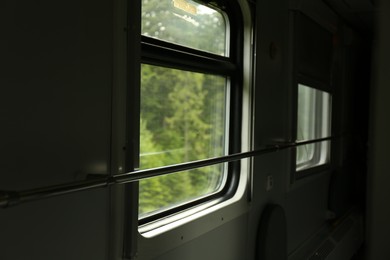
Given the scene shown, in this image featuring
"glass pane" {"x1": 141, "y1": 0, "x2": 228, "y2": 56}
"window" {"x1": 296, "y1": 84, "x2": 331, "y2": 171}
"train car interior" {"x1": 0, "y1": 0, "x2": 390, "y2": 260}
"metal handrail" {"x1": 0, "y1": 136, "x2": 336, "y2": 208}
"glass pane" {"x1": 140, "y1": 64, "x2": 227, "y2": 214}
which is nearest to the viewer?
"metal handrail" {"x1": 0, "y1": 136, "x2": 336, "y2": 208}

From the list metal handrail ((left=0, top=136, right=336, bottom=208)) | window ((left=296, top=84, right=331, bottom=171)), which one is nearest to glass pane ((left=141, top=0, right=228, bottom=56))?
metal handrail ((left=0, top=136, right=336, bottom=208))

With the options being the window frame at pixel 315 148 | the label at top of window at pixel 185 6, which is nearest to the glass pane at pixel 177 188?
the label at top of window at pixel 185 6

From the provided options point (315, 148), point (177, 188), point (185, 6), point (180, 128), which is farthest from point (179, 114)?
point (315, 148)

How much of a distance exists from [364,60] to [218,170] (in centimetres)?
446

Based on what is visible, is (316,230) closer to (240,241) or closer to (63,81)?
(240,241)

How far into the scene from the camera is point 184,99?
2.47 m

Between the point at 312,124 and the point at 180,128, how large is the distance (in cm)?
257

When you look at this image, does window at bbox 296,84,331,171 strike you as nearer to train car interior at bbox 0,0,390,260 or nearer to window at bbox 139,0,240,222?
train car interior at bbox 0,0,390,260

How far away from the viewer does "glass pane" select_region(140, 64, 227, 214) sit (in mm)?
2119

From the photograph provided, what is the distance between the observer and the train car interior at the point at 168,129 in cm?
126

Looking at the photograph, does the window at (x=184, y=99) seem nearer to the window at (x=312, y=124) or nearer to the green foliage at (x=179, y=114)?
the green foliage at (x=179, y=114)

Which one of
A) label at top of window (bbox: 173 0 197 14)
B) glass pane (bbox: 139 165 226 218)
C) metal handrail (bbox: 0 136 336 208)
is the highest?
label at top of window (bbox: 173 0 197 14)

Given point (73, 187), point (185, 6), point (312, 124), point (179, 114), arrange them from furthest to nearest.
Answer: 1. point (312, 124)
2. point (179, 114)
3. point (185, 6)
4. point (73, 187)

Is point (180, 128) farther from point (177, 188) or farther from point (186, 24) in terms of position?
point (186, 24)
